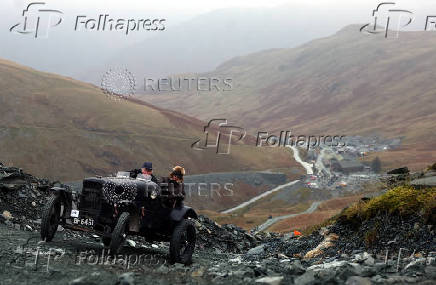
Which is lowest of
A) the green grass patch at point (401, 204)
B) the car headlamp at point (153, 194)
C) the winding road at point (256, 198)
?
the winding road at point (256, 198)

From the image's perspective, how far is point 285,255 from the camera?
20.8 m

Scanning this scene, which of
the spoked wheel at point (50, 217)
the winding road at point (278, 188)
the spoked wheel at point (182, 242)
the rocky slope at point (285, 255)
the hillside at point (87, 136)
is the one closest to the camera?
the rocky slope at point (285, 255)

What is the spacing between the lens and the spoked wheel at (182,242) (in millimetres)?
14925

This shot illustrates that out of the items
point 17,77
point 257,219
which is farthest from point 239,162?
point 17,77

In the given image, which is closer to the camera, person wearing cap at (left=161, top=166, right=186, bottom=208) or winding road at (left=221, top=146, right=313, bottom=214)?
person wearing cap at (left=161, top=166, right=186, bottom=208)

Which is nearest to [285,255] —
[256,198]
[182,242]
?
[182,242]

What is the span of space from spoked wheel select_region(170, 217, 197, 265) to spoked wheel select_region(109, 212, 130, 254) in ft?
5.84

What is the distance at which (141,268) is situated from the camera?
12.8m

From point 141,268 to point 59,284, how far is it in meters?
2.86

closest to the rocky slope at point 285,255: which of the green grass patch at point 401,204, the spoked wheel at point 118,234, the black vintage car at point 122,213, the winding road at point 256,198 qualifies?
the green grass patch at point 401,204

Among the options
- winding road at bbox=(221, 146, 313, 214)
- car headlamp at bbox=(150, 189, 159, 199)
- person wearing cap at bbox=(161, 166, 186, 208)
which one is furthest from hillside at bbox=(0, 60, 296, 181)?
car headlamp at bbox=(150, 189, 159, 199)

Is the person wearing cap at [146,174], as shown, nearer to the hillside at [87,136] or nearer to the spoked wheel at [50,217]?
the spoked wheel at [50,217]

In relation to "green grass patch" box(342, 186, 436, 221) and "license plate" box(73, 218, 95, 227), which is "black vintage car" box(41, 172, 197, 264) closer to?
"license plate" box(73, 218, 95, 227)

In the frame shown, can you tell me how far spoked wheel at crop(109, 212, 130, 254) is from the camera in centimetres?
1347
